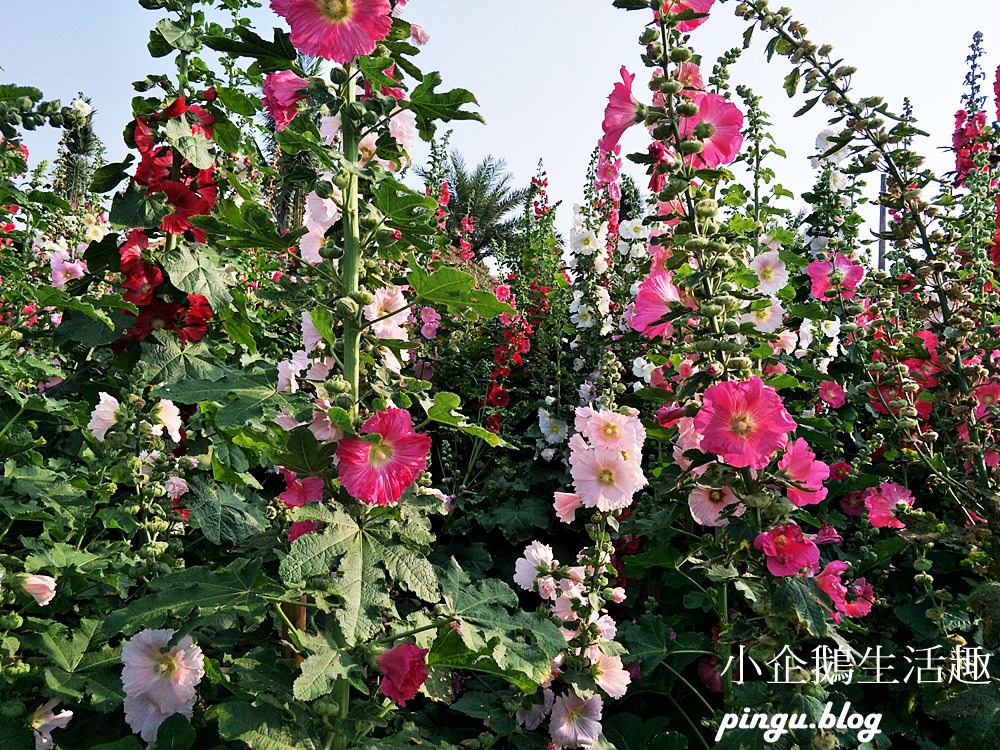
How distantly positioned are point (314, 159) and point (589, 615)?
133 cm

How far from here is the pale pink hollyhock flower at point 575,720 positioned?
1.89 m

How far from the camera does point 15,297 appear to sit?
2373 mm

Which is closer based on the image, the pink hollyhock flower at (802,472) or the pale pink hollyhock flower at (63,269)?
the pink hollyhock flower at (802,472)

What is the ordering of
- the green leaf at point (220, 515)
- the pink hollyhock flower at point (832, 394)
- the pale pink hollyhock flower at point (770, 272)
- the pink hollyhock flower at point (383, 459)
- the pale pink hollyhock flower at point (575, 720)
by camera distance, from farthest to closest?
the pink hollyhock flower at point (832, 394) → the pale pink hollyhock flower at point (770, 272) → the pale pink hollyhock flower at point (575, 720) → the green leaf at point (220, 515) → the pink hollyhock flower at point (383, 459)

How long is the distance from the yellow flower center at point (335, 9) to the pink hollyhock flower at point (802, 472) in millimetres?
1109

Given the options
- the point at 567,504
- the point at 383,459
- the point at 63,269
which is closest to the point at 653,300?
the point at 383,459

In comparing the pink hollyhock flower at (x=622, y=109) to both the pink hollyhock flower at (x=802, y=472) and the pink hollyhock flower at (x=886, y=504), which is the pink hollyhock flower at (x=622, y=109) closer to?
the pink hollyhock flower at (x=802, y=472)

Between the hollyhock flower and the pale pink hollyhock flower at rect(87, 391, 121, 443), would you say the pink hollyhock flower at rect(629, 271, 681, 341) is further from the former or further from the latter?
the pale pink hollyhock flower at rect(87, 391, 121, 443)

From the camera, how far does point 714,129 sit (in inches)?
57.6

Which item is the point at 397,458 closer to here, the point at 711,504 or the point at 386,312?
the point at 386,312

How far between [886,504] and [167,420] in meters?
2.08

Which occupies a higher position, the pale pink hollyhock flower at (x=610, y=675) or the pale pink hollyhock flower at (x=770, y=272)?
the pale pink hollyhock flower at (x=770, y=272)

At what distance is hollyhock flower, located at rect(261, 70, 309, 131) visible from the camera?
4.67 feet

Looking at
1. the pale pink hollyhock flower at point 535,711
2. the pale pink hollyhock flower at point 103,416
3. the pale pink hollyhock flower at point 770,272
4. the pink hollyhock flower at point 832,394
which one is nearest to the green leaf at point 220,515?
the pale pink hollyhock flower at point 103,416
